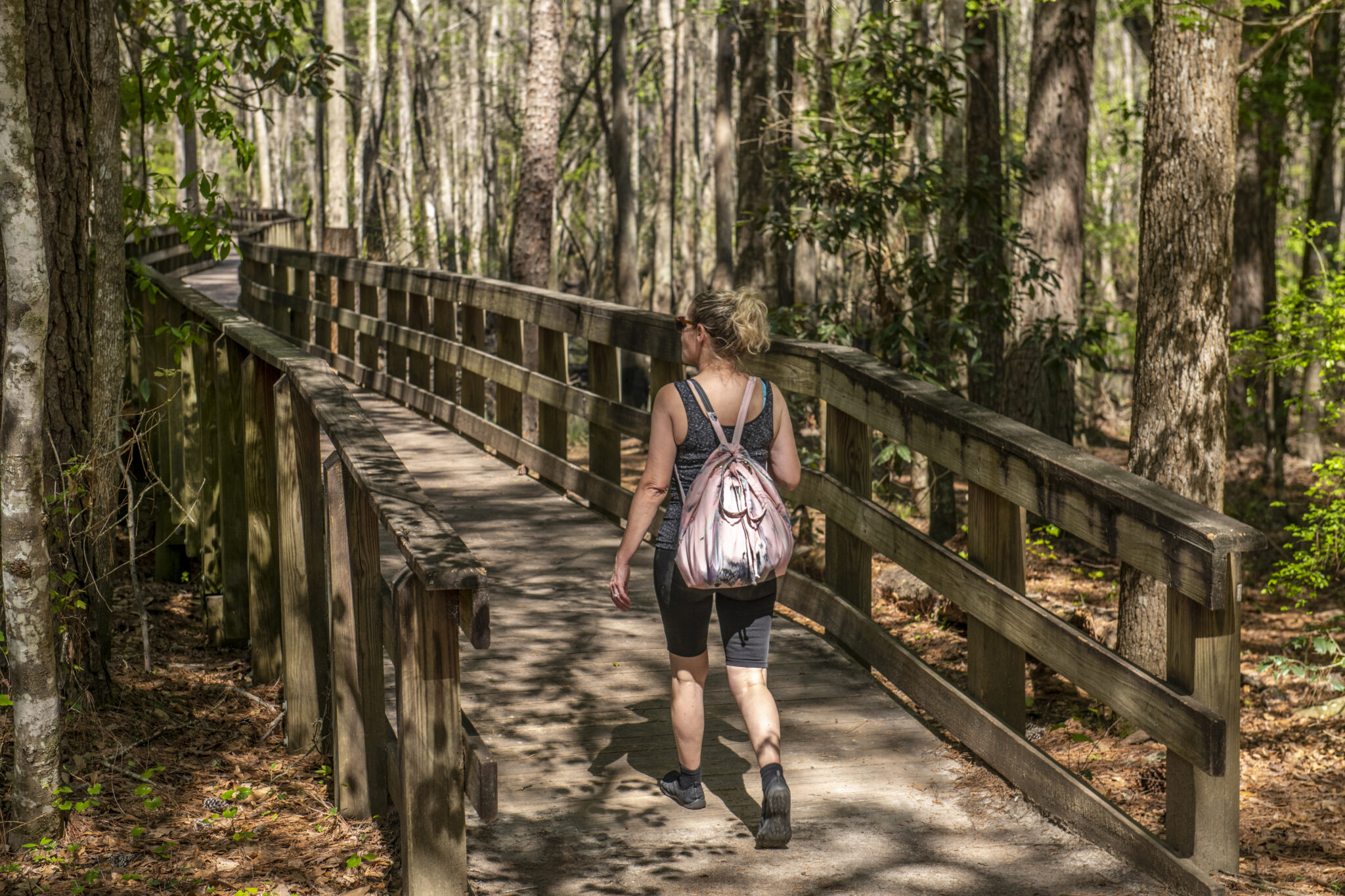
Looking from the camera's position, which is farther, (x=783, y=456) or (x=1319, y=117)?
(x=1319, y=117)

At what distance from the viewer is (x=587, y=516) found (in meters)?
7.89

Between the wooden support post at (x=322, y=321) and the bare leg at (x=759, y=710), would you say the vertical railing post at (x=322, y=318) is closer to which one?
the wooden support post at (x=322, y=321)

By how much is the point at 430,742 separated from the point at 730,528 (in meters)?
1.26

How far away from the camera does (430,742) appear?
296 centimetres

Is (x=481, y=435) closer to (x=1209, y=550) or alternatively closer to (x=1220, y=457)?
(x=1220, y=457)

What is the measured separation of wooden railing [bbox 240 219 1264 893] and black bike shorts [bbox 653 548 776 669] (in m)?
0.82

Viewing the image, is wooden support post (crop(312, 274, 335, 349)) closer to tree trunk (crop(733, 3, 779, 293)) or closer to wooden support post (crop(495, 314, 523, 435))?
wooden support post (crop(495, 314, 523, 435))

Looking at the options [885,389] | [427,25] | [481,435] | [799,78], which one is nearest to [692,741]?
[885,389]

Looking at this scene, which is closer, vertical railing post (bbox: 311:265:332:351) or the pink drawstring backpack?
the pink drawstring backpack

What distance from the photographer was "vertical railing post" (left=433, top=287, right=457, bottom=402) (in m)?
10.4

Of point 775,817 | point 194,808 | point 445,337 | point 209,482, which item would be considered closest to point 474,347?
point 445,337

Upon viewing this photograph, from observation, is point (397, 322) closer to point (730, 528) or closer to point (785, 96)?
point (730, 528)

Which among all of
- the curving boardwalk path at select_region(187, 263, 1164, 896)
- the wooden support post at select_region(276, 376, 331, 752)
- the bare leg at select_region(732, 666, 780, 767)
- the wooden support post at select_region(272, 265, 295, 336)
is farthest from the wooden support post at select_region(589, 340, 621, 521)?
the wooden support post at select_region(272, 265, 295, 336)

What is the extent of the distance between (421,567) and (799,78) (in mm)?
19964
